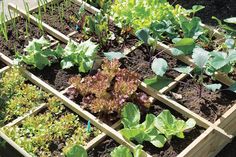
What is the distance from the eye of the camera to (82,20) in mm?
4160

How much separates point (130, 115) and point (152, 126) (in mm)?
171

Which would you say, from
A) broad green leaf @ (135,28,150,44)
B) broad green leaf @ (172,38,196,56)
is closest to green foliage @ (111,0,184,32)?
broad green leaf @ (135,28,150,44)

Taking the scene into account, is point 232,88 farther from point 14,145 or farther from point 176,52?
point 14,145

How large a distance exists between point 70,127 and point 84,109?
0.59 feet

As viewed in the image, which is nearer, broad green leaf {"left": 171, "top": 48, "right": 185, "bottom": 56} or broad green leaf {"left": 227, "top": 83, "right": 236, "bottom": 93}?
broad green leaf {"left": 227, "top": 83, "right": 236, "bottom": 93}

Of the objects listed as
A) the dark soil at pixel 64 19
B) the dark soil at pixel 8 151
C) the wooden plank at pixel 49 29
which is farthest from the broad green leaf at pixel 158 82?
the dark soil at pixel 8 151

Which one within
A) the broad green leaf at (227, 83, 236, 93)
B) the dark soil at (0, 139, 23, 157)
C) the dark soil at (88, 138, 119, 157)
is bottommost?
the dark soil at (0, 139, 23, 157)

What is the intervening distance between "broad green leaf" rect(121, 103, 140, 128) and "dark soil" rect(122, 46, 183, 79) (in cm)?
44

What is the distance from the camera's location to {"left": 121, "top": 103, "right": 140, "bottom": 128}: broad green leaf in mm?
3342

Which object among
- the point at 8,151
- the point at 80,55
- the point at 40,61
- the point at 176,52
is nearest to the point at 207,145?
the point at 176,52

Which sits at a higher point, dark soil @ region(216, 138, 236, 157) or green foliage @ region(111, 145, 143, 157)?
green foliage @ region(111, 145, 143, 157)

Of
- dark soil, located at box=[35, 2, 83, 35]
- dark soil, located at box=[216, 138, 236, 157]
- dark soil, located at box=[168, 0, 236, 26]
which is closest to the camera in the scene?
dark soil, located at box=[216, 138, 236, 157]

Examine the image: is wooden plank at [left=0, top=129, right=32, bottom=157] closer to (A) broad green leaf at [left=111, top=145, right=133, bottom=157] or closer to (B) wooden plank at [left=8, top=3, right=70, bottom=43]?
(A) broad green leaf at [left=111, top=145, right=133, bottom=157]

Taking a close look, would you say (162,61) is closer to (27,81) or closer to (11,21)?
(27,81)
